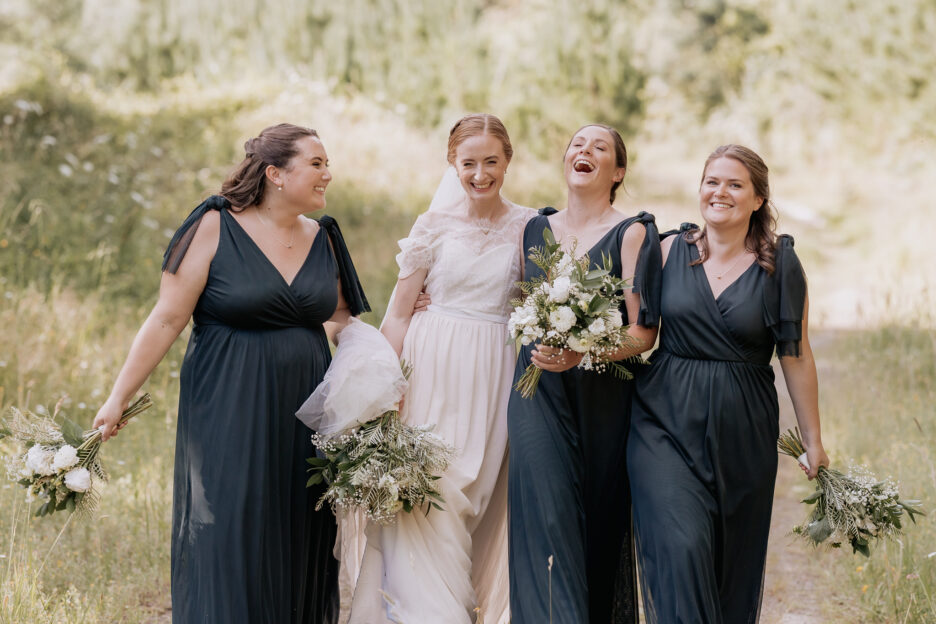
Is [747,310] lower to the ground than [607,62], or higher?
lower

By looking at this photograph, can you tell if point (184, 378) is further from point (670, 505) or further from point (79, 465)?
point (670, 505)

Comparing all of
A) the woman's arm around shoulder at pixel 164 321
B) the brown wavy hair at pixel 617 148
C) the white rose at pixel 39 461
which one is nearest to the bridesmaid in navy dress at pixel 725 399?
the brown wavy hair at pixel 617 148

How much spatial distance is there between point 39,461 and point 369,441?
134 centimetres

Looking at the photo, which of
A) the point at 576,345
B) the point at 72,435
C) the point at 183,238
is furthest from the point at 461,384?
the point at 72,435

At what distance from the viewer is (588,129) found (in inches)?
181

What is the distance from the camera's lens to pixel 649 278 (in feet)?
14.5

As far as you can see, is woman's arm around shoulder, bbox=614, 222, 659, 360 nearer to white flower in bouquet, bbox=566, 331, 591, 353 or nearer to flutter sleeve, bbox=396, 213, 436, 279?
white flower in bouquet, bbox=566, 331, 591, 353

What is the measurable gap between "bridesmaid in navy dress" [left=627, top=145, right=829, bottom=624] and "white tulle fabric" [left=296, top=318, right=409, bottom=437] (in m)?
1.10

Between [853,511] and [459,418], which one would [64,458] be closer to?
[459,418]

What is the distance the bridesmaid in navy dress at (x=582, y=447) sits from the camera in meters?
4.24

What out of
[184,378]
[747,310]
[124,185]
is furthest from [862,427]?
[124,185]

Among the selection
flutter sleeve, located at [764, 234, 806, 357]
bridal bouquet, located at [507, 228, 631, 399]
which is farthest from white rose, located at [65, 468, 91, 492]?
flutter sleeve, located at [764, 234, 806, 357]

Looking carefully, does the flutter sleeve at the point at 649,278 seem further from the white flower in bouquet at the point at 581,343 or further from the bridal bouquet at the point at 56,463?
the bridal bouquet at the point at 56,463

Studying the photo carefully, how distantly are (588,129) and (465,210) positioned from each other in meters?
0.74
